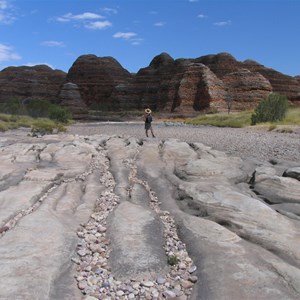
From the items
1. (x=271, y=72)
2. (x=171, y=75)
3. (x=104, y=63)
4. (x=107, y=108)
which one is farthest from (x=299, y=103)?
(x=104, y=63)

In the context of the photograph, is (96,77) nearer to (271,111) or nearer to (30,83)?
(30,83)

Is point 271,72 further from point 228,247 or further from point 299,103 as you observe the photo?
point 228,247

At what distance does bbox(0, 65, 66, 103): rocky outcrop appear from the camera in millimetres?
129500

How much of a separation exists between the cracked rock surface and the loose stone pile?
2 cm

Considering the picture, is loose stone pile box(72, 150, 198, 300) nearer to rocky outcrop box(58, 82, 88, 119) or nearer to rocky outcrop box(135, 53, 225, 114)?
rocky outcrop box(135, 53, 225, 114)

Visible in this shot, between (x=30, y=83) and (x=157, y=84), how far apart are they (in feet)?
149

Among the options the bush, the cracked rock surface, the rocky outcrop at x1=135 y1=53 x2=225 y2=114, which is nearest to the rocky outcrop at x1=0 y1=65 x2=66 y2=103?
the rocky outcrop at x1=135 y1=53 x2=225 y2=114

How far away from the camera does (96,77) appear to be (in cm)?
13475

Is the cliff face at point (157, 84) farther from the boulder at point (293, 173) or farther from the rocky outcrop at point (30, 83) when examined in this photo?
the boulder at point (293, 173)

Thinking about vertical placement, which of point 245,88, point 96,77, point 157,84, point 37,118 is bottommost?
point 37,118

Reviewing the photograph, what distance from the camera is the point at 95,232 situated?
328 inches

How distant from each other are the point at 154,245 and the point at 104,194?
12.3 feet

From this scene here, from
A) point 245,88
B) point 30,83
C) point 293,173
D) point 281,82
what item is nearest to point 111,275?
point 293,173

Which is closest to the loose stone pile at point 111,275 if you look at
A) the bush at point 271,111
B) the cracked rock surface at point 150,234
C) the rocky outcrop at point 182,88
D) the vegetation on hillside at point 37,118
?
the cracked rock surface at point 150,234
